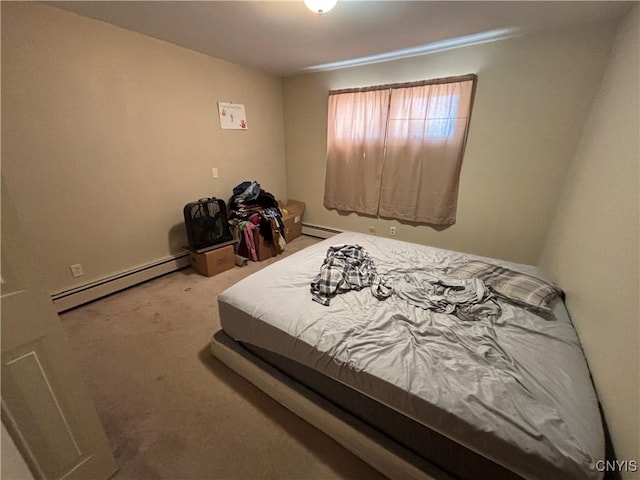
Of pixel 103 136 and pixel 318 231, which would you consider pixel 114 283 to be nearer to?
pixel 103 136

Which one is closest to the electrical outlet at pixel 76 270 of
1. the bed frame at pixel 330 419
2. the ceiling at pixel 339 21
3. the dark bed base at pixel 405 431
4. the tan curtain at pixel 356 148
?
the bed frame at pixel 330 419

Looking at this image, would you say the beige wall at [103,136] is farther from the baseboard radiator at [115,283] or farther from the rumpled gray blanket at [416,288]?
the rumpled gray blanket at [416,288]

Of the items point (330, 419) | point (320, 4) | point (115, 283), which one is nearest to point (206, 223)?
point (115, 283)

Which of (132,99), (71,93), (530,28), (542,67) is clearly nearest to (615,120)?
(542,67)

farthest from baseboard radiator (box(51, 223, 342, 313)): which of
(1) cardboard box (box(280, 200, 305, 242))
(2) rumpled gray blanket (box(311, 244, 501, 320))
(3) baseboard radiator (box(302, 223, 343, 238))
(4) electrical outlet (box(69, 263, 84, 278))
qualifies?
(2) rumpled gray blanket (box(311, 244, 501, 320))

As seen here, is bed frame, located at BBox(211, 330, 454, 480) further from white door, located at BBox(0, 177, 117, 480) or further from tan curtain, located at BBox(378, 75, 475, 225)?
tan curtain, located at BBox(378, 75, 475, 225)

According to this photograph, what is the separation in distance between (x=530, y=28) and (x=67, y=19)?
371 cm

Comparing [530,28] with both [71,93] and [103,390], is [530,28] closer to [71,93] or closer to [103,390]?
[71,93]

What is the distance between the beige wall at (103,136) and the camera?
1.92 meters

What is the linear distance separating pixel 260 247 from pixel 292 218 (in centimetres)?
85

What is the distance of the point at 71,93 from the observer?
2096 mm

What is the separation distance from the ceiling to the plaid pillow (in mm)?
1856

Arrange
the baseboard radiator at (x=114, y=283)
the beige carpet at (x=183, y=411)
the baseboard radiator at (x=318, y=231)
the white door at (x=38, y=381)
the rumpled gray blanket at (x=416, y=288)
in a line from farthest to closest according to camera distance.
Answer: the baseboard radiator at (x=318, y=231)
the baseboard radiator at (x=114, y=283)
the rumpled gray blanket at (x=416, y=288)
the beige carpet at (x=183, y=411)
the white door at (x=38, y=381)

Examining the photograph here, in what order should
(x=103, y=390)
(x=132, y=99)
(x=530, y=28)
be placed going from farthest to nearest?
(x=132, y=99), (x=530, y=28), (x=103, y=390)
